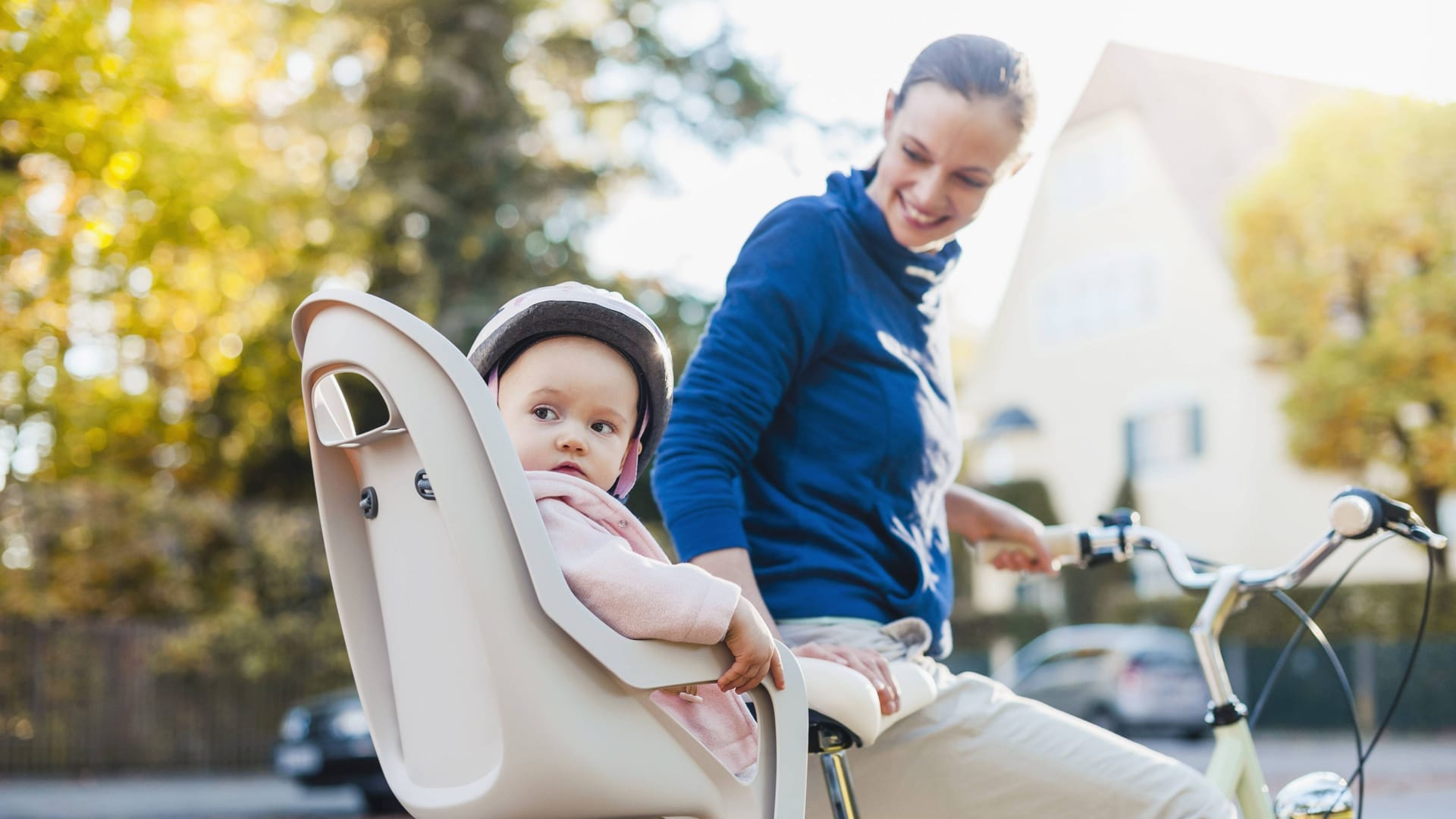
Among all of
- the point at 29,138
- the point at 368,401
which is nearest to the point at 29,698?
the point at 368,401

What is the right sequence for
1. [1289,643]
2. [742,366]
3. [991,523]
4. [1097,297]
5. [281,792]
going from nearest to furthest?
[742,366], [1289,643], [991,523], [281,792], [1097,297]

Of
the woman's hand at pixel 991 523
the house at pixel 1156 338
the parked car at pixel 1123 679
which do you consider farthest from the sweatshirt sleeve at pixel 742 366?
the house at pixel 1156 338

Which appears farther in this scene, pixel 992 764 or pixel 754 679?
pixel 992 764

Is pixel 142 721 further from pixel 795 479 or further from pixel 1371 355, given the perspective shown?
pixel 1371 355

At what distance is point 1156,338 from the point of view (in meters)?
26.6

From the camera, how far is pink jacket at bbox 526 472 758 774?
1488mm

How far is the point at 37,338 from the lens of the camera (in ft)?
46.3

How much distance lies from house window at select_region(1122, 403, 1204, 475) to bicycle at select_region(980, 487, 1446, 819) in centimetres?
2442

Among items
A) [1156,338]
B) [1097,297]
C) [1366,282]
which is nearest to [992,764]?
[1366,282]

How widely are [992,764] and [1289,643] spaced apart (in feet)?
2.27

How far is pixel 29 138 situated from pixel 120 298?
3198 millimetres

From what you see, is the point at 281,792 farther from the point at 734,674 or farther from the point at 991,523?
the point at 734,674

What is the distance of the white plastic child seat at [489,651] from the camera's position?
143cm

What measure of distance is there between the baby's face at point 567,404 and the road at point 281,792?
800cm
